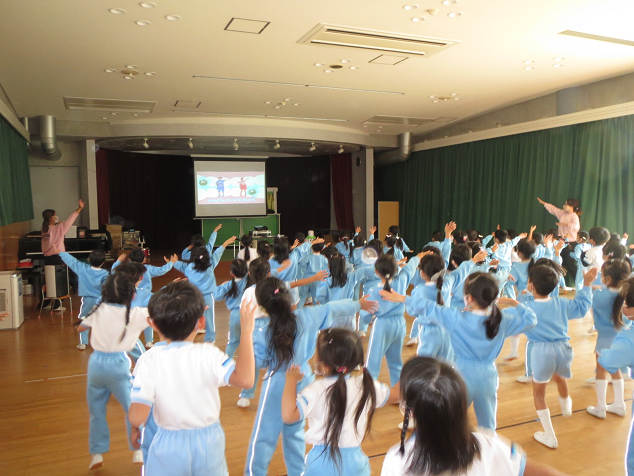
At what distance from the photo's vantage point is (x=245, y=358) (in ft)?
5.07

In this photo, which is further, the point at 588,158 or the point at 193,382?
the point at 588,158

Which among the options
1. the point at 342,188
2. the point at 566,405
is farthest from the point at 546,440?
the point at 342,188

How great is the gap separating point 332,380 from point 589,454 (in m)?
2.07

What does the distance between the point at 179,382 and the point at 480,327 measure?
150cm

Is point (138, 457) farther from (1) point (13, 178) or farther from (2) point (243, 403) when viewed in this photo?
(1) point (13, 178)

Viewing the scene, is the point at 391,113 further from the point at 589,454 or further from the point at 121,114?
the point at 589,454

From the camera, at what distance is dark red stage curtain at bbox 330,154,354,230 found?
514 inches

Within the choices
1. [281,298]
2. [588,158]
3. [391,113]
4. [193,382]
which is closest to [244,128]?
[391,113]

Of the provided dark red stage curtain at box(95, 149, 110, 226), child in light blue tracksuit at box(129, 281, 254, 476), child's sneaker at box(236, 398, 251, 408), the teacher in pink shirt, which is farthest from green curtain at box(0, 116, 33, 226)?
the teacher in pink shirt

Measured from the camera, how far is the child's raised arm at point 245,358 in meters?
1.53

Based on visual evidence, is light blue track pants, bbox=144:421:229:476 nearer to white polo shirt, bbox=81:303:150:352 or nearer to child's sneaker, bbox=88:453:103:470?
white polo shirt, bbox=81:303:150:352

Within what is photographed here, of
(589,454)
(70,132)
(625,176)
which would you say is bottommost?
(589,454)

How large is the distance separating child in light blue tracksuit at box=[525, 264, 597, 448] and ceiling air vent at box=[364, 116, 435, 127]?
725 cm

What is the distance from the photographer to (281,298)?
7.36ft
